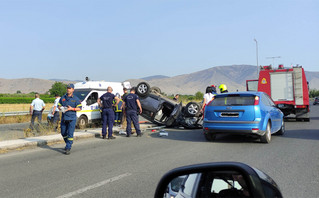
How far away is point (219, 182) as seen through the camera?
189cm

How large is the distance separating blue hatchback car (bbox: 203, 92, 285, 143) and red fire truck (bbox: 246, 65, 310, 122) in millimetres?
7545

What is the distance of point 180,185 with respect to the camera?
2.08 meters

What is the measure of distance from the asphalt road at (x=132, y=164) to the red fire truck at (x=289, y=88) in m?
6.58

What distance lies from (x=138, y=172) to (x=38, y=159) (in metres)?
3.03

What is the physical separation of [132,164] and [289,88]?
1283cm

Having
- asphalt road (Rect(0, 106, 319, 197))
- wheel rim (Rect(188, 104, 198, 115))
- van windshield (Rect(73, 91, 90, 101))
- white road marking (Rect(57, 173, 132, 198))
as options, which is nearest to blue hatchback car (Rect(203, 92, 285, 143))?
asphalt road (Rect(0, 106, 319, 197))

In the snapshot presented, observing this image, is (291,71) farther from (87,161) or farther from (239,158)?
(87,161)

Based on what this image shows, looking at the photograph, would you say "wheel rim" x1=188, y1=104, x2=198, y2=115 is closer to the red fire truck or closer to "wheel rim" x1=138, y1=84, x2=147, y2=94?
"wheel rim" x1=138, y1=84, x2=147, y2=94

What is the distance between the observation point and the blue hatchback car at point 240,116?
8.67 metres

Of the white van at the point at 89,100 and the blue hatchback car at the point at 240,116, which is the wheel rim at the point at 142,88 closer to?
the white van at the point at 89,100

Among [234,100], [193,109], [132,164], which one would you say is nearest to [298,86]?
[193,109]

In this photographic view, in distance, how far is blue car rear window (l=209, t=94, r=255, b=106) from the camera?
353 inches

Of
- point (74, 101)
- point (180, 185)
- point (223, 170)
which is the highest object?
point (74, 101)

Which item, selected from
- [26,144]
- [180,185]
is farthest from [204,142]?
[180,185]
